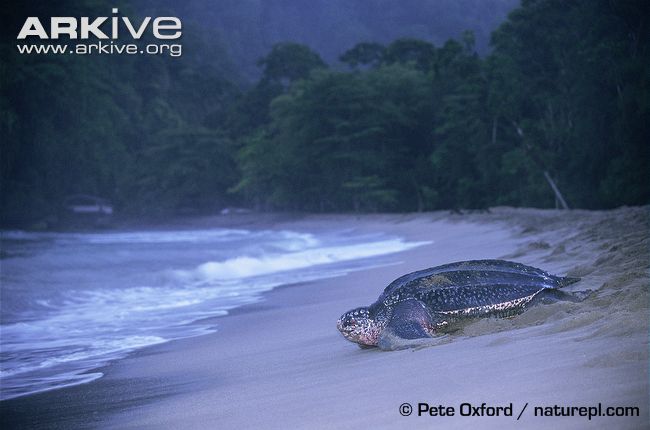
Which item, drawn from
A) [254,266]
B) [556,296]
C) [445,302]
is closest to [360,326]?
[445,302]

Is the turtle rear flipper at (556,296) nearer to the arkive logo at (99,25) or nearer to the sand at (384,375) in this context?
the sand at (384,375)

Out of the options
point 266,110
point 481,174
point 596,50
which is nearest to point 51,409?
point 596,50

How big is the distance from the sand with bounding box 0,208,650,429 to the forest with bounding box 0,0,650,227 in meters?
10.0

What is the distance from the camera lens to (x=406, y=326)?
280cm

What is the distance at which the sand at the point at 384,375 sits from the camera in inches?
67.4

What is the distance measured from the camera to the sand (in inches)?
67.4

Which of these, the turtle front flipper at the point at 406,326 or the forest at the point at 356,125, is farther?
the forest at the point at 356,125

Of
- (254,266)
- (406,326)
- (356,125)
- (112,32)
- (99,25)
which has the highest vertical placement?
(356,125)

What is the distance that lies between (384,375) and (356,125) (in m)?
30.2

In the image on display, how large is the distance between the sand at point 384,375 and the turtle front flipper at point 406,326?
6 centimetres

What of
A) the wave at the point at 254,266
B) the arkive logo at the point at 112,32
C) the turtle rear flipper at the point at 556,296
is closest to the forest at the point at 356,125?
the wave at the point at 254,266

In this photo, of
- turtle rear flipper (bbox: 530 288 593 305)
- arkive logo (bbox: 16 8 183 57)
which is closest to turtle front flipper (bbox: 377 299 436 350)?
turtle rear flipper (bbox: 530 288 593 305)

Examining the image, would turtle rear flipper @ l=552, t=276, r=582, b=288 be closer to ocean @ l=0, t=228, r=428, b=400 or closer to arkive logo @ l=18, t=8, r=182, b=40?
ocean @ l=0, t=228, r=428, b=400

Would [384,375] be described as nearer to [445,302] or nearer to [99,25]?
[445,302]
